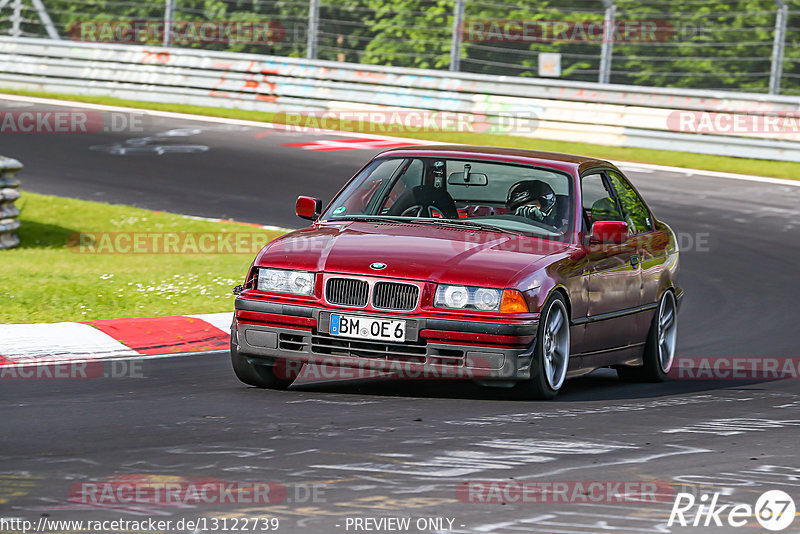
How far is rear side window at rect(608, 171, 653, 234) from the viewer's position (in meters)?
9.61

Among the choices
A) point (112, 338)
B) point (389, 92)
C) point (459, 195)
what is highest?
point (389, 92)

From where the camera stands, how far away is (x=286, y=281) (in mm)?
7855

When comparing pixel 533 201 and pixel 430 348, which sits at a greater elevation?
pixel 533 201

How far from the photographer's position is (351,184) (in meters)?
9.14

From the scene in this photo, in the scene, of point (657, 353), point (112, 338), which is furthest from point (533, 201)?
point (112, 338)

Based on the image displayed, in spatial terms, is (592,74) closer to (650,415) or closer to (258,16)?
(258,16)

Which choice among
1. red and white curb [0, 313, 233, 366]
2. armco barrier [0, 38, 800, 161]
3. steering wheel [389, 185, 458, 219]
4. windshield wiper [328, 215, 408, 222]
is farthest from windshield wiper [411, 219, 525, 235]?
armco barrier [0, 38, 800, 161]

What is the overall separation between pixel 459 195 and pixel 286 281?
1766 millimetres

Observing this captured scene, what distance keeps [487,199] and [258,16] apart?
1751cm

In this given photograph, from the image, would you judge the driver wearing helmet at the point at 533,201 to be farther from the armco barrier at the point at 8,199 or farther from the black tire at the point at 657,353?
the armco barrier at the point at 8,199

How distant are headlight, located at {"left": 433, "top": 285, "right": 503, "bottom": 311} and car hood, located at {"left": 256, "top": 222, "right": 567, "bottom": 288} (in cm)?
5

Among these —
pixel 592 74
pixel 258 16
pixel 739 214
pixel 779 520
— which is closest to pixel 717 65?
pixel 592 74

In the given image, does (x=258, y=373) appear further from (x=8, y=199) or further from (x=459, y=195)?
(x=8, y=199)

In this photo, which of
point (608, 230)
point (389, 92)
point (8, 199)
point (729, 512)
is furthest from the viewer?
point (389, 92)
